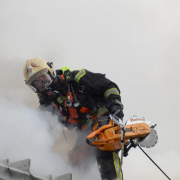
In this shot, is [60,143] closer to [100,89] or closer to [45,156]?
[45,156]

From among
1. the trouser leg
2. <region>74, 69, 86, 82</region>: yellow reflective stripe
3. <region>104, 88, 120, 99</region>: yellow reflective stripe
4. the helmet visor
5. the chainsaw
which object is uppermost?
<region>74, 69, 86, 82</region>: yellow reflective stripe

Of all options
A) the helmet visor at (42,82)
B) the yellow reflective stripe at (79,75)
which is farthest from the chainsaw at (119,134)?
the helmet visor at (42,82)

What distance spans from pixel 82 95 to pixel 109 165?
46.2 inches

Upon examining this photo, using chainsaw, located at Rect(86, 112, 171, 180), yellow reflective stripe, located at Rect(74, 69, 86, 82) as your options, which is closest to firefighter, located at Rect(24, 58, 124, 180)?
yellow reflective stripe, located at Rect(74, 69, 86, 82)

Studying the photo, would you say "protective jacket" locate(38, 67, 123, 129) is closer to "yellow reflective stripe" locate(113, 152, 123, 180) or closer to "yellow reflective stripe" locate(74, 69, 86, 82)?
"yellow reflective stripe" locate(74, 69, 86, 82)

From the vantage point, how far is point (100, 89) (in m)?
4.94

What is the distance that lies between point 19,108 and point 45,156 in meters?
1.07

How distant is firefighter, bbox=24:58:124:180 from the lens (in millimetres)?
4676

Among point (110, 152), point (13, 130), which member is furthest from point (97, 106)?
point (13, 130)

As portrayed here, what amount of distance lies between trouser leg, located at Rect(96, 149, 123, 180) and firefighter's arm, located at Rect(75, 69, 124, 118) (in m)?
0.67

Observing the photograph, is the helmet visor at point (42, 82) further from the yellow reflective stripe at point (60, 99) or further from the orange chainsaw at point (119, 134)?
the orange chainsaw at point (119, 134)

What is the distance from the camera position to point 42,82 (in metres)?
5.36

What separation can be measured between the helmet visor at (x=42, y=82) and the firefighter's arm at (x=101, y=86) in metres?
0.57

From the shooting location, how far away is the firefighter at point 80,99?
468 centimetres
